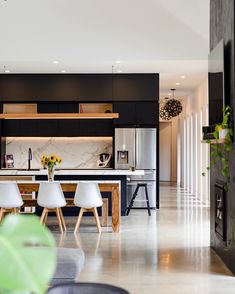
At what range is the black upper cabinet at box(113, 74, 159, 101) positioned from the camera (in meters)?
10.6

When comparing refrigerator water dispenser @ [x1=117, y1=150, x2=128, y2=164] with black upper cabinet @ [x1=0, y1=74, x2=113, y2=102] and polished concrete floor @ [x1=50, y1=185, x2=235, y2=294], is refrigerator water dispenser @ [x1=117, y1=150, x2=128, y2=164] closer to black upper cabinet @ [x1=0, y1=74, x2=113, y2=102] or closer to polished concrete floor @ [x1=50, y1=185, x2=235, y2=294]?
black upper cabinet @ [x1=0, y1=74, x2=113, y2=102]

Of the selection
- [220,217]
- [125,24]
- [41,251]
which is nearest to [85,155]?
[125,24]

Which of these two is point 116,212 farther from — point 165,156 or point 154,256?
point 165,156

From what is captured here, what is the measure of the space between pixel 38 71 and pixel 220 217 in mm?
6005

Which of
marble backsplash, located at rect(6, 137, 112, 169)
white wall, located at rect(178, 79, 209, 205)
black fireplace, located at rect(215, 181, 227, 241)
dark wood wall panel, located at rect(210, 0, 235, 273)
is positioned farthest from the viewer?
white wall, located at rect(178, 79, 209, 205)

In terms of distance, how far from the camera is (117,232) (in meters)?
7.62

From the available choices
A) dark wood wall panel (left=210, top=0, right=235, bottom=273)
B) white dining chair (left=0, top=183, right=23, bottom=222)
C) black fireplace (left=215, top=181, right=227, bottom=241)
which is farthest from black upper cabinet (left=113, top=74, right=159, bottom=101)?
black fireplace (left=215, top=181, right=227, bottom=241)

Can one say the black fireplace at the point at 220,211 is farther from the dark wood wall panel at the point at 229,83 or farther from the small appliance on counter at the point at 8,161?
the small appliance on counter at the point at 8,161

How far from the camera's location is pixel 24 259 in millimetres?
387

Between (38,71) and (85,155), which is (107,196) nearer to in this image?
(85,155)

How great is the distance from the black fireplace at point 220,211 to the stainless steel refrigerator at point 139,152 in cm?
462

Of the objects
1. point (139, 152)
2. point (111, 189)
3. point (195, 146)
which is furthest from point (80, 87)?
point (195, 146)

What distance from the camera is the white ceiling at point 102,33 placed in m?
8.88

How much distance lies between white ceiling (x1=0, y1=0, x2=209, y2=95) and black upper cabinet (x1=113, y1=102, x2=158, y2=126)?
5.64 feet
